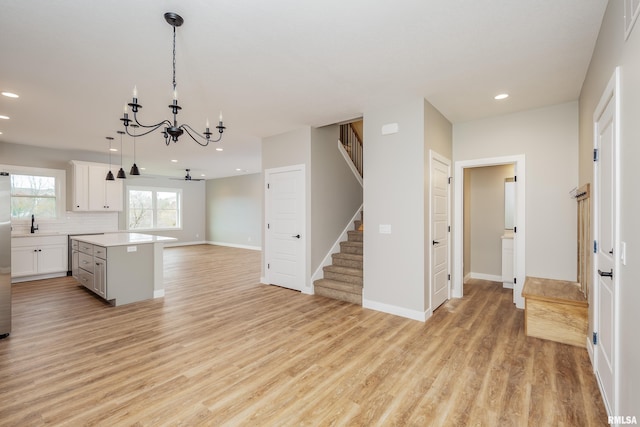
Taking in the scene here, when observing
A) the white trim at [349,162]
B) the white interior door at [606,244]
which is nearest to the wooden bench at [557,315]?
the white interior door at [606,244]

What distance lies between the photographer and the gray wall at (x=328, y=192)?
4980mm

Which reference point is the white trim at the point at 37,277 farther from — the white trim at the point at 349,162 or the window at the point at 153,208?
the white trim at the point at 349,162

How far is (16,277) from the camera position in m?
5.63

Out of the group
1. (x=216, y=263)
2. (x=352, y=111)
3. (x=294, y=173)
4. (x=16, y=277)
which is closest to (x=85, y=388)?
(x=294, y=173)

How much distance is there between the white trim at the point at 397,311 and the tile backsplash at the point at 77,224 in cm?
642

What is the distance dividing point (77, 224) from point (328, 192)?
5.92 meters

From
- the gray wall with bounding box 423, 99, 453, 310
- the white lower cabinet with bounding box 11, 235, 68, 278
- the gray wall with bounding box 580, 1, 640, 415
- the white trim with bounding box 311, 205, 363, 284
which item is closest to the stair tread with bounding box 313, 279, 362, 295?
the white trim with bounding box 311, 205, 363, 284

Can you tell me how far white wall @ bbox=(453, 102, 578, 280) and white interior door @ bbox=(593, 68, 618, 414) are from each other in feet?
5.03

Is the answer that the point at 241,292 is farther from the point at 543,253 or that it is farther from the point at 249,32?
the point at 543,253

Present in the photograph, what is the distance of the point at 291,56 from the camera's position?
2.72 meters

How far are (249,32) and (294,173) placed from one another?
9.46 feet

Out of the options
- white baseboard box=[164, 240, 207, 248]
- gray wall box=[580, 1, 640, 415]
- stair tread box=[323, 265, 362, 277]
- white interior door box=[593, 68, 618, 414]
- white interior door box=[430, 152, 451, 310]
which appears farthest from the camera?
Answer: white baseboard box=[164, 240, 207, 248]

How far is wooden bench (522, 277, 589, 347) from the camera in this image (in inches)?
118

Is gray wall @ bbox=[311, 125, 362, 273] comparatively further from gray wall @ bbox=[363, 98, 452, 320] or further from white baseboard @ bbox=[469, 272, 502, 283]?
white baseboard @ bbox=[469, 272, 502, 283]
